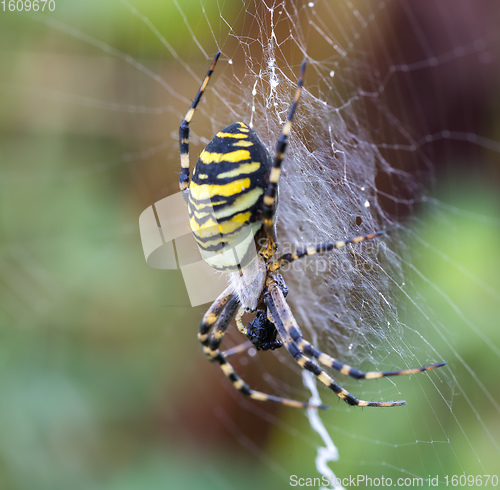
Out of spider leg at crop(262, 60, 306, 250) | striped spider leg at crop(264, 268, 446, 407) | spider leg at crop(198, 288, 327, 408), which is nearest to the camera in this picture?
spider leg at crop(262, 60, 306, 250)

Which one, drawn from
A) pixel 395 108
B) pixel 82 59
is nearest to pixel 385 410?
pixel 395 108

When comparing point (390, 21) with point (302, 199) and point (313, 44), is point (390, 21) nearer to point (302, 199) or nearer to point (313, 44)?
point (313, 44)

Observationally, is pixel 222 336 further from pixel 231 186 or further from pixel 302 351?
pixel 231 186

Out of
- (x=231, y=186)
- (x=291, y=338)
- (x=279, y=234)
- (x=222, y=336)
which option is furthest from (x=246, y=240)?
(x=279, y=234)

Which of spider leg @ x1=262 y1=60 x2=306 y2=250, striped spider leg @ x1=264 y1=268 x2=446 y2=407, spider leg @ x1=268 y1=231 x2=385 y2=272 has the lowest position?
striped spider leg @ x1=264 y1=268 x2=446 y2=407

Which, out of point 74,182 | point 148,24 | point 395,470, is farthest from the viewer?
point 74,182

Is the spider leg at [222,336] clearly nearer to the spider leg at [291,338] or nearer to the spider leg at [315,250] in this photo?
the spider leg at [291,338]

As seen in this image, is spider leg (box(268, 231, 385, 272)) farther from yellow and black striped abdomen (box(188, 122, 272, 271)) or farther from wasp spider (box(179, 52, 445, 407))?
yellow and black striped abdomen (box(188, 122, 272, 271))

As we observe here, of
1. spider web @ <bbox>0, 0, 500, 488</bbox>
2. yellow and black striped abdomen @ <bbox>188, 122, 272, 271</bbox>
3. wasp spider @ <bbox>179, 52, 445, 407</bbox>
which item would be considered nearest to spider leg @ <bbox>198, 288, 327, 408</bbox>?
wasp spider @ <bbox>179, 52, 445, 407</bbox>
